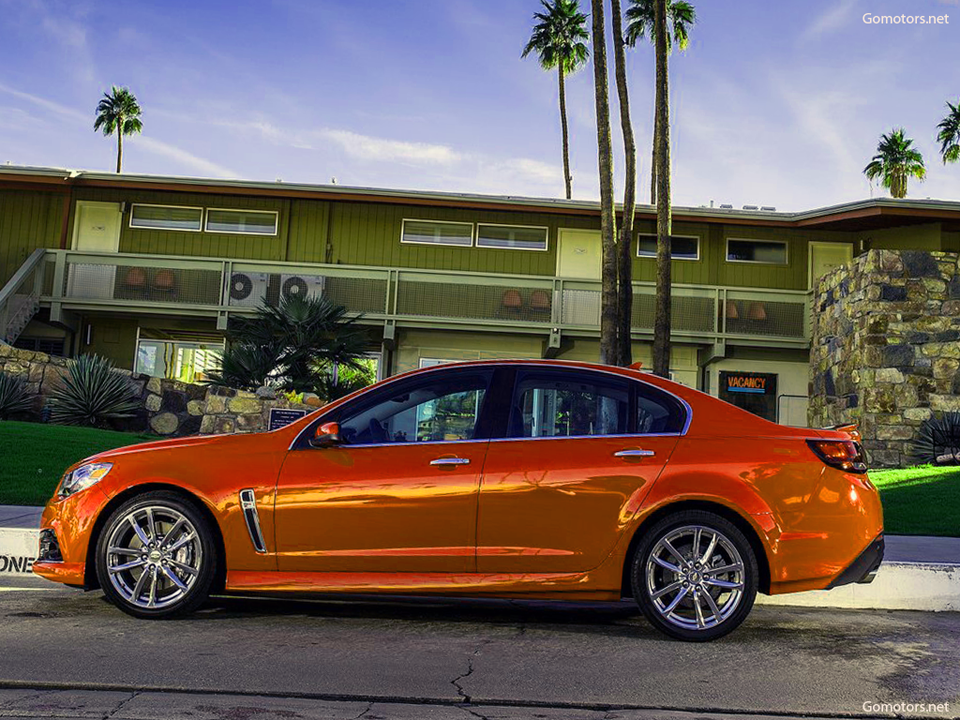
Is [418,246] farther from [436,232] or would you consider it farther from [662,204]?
[662,204]

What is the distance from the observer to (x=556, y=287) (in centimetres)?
2231

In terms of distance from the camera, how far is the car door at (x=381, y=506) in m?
5.74

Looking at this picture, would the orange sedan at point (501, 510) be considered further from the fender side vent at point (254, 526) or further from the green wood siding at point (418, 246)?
the green wood siding at point (418, 246)

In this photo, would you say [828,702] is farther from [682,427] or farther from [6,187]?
[6,187]

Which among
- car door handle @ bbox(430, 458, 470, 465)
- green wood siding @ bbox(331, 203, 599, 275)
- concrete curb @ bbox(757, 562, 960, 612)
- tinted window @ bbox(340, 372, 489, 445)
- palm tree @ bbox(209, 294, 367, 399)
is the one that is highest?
green wood siding @ bbox(331, 203, 599, 275)

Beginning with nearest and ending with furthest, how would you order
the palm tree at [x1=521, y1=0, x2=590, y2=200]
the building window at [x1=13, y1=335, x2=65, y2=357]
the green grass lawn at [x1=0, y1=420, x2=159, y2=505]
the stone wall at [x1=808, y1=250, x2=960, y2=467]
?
the green grass lawn at [x1=0, y1=420, x2=159, y2=505]
the stone wall at [x1=808, y1=250, x2=960, y2=467]
the building window at [x1=13, y1=335, x2=65, y2=357]
the palm tree at [x1=521, y1=0, x2=590, y2=200]

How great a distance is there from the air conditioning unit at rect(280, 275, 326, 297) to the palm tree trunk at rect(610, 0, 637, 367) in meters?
6.76

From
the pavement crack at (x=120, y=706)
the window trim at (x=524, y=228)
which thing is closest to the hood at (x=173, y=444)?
the pavement crack at (x=120, y=706)

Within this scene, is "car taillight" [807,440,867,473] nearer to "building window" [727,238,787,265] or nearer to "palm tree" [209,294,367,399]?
"palm tree" [209,294,367,399]

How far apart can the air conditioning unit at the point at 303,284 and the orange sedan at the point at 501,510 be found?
16127mm

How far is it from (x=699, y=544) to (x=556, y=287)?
55.2ft

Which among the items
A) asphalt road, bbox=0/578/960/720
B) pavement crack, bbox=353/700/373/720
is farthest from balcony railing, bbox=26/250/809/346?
pavement crack, bbox=353/700/373/720

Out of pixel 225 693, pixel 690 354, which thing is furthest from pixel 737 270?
pixel 225 693

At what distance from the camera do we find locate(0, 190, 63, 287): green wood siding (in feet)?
78.6
